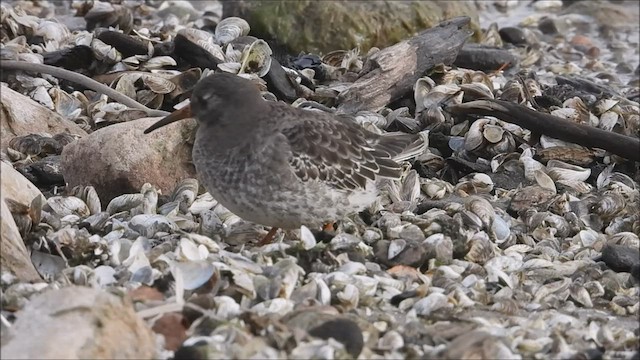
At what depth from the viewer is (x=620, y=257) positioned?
20.1ft

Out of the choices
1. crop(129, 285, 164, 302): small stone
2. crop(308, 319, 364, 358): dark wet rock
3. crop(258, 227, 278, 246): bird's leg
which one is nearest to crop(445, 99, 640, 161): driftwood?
crop(258, 227, 278, 246): bird's leg

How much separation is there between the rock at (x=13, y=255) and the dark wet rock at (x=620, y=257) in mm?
3125

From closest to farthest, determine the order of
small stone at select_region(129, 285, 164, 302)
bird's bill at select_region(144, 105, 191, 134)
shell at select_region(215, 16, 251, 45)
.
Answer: small stone at select_region(129, 285, 164, 302) → bird's bill at select_region(144, 105, 191, 134) → shell at select_region(215, 16, 251, 45)

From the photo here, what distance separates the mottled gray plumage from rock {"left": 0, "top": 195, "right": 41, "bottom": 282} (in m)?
1.14

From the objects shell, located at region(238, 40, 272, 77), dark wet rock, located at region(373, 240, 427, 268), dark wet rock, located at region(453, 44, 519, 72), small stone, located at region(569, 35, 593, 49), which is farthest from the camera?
small stone, located at region(569, 35, 593, 49)

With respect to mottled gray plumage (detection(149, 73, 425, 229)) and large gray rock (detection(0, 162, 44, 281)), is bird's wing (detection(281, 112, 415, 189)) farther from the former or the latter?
large gray rock (detection(0, 162, 44, 281))

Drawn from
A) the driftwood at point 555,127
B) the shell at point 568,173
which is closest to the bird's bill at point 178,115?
the driftwood at point 555,127

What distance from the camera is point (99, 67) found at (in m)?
8.78

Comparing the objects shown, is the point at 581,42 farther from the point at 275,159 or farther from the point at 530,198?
the point at 275,159

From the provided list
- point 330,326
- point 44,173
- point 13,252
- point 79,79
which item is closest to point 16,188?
point 13,252

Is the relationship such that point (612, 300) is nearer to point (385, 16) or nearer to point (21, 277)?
point (21, 277)

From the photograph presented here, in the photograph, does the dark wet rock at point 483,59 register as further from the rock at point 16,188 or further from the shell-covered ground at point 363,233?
the rock at point 16,188

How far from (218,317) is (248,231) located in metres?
1.53

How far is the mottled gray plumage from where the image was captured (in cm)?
596
